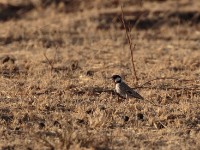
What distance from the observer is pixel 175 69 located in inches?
489

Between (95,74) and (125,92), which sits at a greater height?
(95,74)

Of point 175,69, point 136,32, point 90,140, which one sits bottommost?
point 90,140

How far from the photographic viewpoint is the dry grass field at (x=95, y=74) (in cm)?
774

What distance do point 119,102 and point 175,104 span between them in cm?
83

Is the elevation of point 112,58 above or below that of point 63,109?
above

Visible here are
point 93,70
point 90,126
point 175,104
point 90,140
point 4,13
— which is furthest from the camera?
point 4,13

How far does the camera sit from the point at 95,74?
38.4ft

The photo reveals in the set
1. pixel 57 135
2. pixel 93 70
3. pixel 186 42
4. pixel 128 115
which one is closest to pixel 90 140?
pixel 57 135

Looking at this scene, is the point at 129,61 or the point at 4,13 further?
the point at 4,13

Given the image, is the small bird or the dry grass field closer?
the dry grass field

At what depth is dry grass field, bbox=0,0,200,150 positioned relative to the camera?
7.74 meters

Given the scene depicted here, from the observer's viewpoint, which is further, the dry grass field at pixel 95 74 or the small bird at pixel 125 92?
the small bird at pixel 125 92

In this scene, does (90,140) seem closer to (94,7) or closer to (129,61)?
(129,61)

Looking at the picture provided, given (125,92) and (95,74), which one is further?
(95,74)
